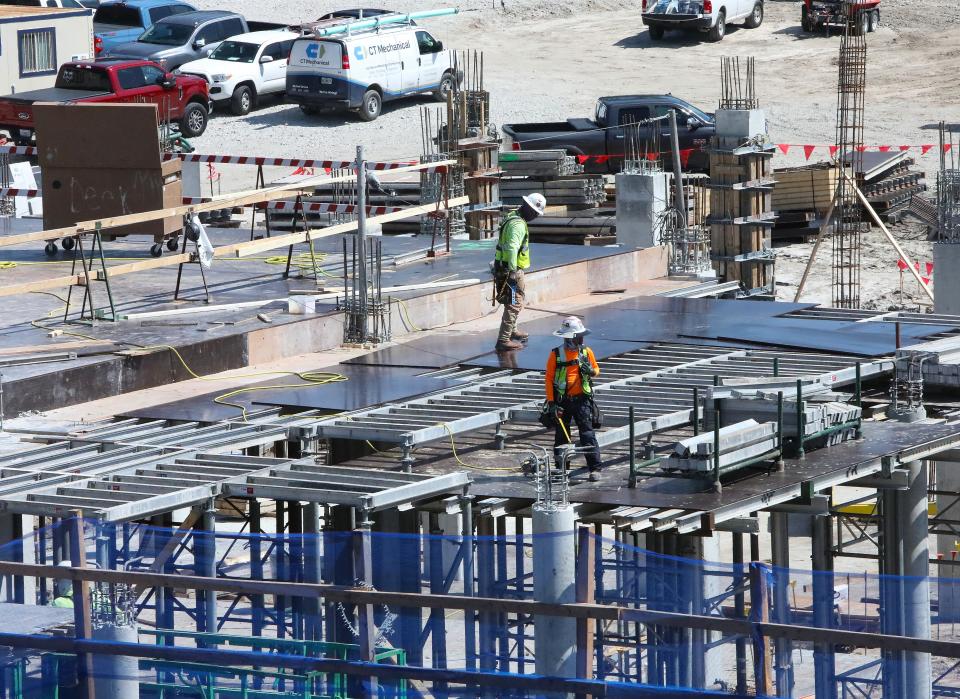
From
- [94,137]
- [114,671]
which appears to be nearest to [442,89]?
[94,137]

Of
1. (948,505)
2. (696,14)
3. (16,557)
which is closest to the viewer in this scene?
(16,557)

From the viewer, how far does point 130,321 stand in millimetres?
21891

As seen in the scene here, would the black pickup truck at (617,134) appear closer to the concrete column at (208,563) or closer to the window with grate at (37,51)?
the window with grate at (37,51)

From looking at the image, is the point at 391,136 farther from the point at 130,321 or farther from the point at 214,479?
the point at 214,479

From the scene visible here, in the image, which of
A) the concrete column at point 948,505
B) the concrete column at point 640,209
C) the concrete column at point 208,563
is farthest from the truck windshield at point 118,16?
the concrete column at point 208,563

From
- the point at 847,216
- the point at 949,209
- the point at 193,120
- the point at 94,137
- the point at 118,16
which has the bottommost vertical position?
the point at 847,216

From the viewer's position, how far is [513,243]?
66.6 feet

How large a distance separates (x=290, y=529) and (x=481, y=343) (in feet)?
15.1

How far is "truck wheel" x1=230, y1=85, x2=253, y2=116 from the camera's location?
152 feet

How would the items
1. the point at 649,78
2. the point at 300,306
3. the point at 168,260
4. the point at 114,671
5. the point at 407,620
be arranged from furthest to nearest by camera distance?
the point at 649,78 → the point at 168,260 → the point at 300,306 → the point at 407,620 → the point at 114,671

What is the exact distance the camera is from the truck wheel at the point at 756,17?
178 feet

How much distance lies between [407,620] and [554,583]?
3.38 feet

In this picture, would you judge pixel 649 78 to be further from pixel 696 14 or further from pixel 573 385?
pixel 573 385

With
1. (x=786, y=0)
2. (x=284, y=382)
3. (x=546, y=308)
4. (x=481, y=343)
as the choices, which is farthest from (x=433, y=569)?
(x=786, y=0)
